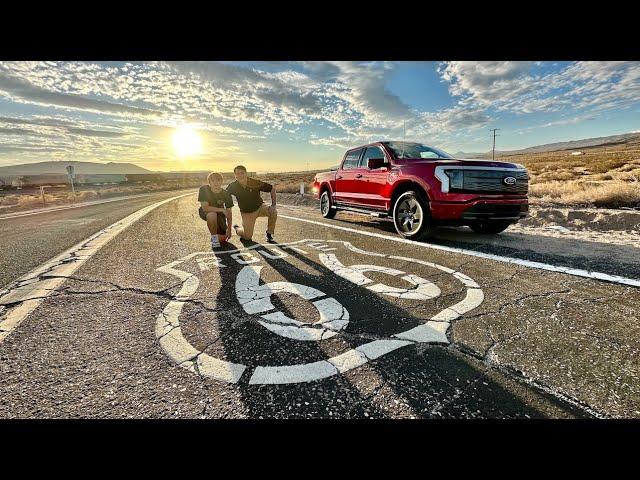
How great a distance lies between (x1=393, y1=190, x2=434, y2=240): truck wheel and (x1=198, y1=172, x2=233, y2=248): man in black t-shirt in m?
3.29

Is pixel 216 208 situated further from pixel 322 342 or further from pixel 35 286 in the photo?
pixel 322 342

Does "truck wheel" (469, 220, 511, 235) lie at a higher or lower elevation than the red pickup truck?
lower

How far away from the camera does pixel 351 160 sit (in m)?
7.93

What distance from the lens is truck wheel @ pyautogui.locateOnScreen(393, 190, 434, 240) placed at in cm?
546

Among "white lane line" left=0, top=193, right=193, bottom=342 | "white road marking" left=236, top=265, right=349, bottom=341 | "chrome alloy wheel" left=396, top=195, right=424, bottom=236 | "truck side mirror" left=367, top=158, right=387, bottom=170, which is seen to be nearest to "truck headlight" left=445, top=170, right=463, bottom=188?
"chrome alloy wheel" left=396, top=195, right=424, bottom=236

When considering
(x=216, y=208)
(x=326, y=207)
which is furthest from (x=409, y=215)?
(x=216, y=208)

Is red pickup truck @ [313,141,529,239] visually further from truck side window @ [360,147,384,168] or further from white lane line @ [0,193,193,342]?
white lane line @ [0,193,193,342]

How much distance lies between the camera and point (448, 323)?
2352mm

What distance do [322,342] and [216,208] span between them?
421 cm
